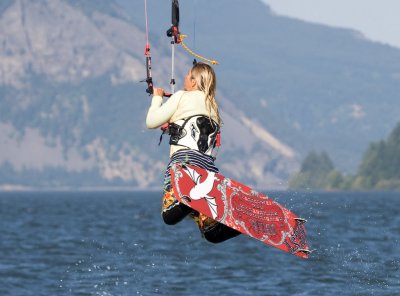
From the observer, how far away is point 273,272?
38.5m

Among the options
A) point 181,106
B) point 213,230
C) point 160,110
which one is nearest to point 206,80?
point 181,106

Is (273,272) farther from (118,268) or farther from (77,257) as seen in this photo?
(77,257)

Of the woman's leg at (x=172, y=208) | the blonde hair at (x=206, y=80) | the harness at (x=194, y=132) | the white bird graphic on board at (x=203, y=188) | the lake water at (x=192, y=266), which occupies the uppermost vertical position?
the lake water at (x=192, y=266)

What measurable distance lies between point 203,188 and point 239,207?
0.57 m

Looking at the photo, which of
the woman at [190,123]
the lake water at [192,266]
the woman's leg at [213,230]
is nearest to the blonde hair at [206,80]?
the woman at [190,123]

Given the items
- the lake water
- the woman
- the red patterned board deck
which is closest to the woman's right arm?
the woman

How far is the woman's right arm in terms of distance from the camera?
15797mm

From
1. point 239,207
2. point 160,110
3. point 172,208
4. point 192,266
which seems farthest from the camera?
point 192,266

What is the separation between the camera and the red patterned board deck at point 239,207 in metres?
16.1

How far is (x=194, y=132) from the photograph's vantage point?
16156 mm

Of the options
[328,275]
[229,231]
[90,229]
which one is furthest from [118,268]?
[90,229]

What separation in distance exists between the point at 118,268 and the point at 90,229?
36.3 meters

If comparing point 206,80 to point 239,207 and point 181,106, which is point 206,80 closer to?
point 181,106

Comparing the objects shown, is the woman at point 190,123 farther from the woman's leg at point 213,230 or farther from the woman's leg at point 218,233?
the woman's leg at point 218,233
